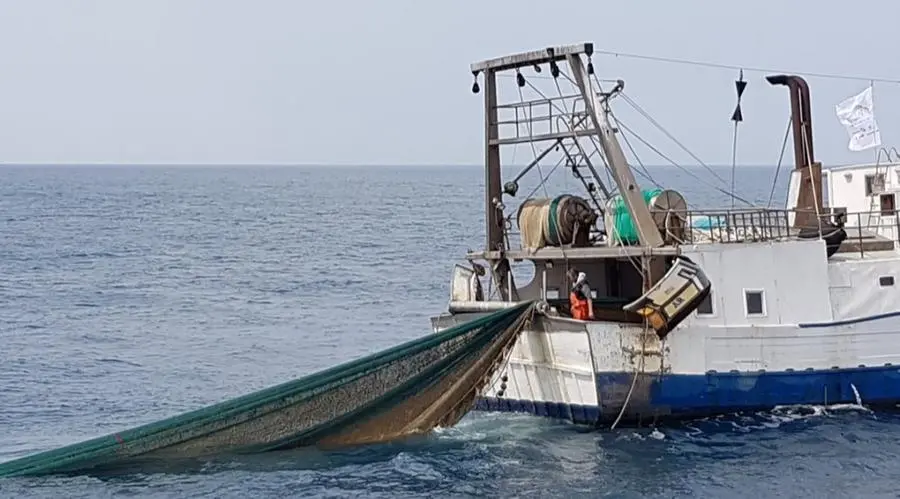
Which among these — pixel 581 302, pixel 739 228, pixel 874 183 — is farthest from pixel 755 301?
pixel 874 183

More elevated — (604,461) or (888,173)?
(888,173)

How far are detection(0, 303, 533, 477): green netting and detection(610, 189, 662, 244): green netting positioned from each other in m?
2.19

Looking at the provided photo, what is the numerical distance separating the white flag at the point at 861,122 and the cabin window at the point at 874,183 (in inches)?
31.7

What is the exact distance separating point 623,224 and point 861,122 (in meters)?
Answer: 8.31

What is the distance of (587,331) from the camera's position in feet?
65.5

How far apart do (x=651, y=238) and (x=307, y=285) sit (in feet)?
93.9

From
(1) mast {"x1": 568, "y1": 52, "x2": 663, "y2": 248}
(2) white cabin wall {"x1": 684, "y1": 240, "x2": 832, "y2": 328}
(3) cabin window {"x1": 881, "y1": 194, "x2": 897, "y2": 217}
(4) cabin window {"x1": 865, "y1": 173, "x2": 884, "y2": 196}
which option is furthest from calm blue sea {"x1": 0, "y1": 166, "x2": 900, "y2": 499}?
(4) cabin window {"x1": 865, "y1": 173, "x2": 884, "y2": 196}

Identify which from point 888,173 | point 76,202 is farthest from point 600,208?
point 76,202

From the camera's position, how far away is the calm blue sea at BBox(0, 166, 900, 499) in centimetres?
1806

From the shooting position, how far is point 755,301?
21.2 metres

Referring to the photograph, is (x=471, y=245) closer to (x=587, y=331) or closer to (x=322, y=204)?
(x=587, y=331)

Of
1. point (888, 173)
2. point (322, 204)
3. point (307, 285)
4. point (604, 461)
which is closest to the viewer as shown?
point (604, 461)

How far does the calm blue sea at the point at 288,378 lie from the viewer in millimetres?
18062

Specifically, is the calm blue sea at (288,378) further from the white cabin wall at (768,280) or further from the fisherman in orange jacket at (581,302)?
the fisherman in orange jacket at (581,302)
